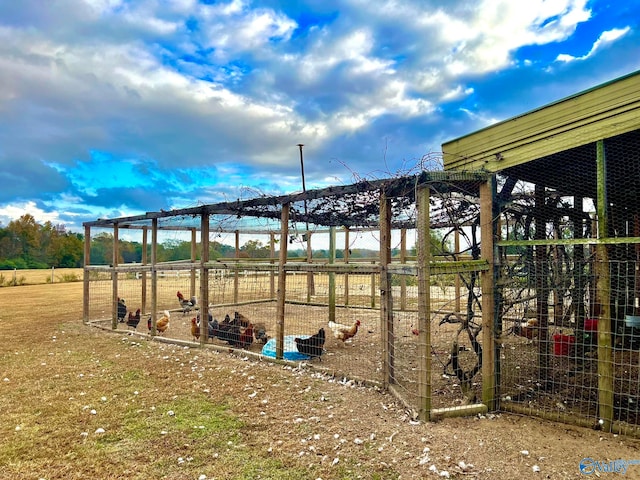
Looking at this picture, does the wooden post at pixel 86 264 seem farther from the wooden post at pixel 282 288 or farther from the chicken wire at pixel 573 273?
Result: the chicken wire at pixel 573 273

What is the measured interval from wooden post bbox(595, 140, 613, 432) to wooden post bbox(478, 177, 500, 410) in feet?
3.09

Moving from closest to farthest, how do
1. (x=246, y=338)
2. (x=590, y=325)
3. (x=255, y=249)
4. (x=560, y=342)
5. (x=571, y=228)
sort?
(x=560, y=342) → (x=590, y=325) → (x=571, y=228) → (x=246, y=338) → (x=255, y=249)

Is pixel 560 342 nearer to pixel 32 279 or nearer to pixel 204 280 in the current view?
pixel 204 280

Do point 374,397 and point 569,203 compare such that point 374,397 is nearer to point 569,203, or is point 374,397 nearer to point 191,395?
point 191,395

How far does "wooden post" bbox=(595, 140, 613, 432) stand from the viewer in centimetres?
357

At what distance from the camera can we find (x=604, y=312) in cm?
362

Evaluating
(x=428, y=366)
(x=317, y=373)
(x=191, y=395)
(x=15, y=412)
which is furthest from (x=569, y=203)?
(x=15, y=412)

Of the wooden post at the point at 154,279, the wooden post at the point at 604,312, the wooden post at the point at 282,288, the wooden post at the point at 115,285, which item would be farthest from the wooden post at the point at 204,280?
the wooden post at the point at 604,312

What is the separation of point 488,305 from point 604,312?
3.36 ft

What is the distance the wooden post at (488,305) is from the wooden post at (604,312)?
94cm

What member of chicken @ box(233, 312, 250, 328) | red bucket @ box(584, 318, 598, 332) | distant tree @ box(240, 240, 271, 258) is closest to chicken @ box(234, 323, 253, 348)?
chicken @ box(233, 312, 250, 328)

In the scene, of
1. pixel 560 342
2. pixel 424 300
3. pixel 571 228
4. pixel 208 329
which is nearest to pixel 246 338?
pixel 208 329

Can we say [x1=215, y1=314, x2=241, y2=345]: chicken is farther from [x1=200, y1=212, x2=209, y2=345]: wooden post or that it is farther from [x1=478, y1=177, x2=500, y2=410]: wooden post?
[x1=478, y1=177, x2=500, y2=410]: wooden post

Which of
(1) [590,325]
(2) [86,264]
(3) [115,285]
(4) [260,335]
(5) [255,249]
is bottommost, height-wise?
(4) [260,335]
